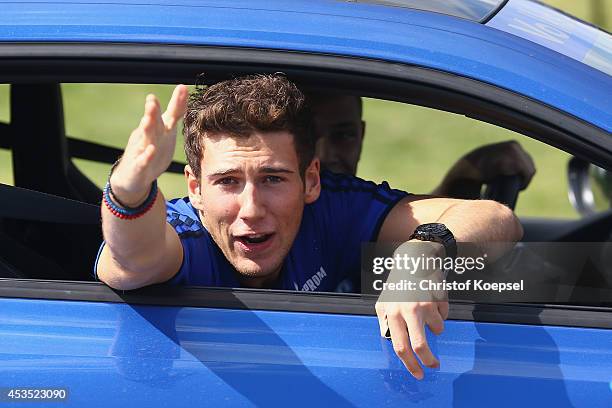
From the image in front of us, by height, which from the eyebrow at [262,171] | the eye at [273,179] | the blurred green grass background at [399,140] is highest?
the eyebrow at [262,171]

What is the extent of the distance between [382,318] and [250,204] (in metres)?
0.42

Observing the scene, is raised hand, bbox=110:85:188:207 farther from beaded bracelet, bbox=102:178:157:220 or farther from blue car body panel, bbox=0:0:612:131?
blue car body panel, bbox=0:0:612:131

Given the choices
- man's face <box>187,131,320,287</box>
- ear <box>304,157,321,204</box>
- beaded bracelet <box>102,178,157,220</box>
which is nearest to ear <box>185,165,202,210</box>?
man's face <box>187,131,320,287</box>

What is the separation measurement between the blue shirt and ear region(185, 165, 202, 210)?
0.04 m

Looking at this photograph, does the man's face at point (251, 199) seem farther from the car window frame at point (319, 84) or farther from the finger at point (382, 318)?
the finger at point (382, 318)

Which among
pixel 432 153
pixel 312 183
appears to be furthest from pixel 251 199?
pixel 432 153

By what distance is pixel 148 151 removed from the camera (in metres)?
1.67

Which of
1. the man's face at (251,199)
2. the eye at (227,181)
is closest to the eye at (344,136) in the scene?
the man's face at (251,199)

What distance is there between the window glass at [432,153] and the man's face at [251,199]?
13.0 feet

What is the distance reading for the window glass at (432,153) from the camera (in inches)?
253

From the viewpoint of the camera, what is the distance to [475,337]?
5.93 ft

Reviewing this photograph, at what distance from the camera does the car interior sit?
7.15 feet

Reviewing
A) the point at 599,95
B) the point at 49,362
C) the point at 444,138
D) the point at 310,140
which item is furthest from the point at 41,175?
the point at 444,138

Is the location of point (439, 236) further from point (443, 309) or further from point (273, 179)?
point (273, 179)
